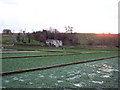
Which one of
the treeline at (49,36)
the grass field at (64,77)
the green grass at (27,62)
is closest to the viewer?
the grass field at (64,77)

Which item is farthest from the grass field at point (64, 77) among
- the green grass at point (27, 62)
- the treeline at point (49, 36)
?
the treeline at point (49, 36)

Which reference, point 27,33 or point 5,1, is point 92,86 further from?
point 27,33

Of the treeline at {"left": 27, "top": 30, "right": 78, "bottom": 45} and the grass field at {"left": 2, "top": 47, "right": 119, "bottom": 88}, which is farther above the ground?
the treeline at {"left": 27, "top": 30, "right": 78, "bottom": 45}

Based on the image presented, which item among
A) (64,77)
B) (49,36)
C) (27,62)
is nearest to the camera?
(64,77)

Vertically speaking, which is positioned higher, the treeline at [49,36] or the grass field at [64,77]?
the treeline at [49,36]

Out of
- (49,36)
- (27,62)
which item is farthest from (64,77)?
(49,36)

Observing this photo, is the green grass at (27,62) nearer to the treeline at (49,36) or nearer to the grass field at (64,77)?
the grass field at (64,77)

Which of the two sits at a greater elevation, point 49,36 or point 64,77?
point 49,36

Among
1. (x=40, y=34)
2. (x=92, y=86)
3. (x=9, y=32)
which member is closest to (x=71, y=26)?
(x=40, y=34)

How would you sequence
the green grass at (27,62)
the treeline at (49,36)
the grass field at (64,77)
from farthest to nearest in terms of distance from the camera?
the treeline at (49,36)
the green grass at (27,62)
the grass field at (64,77)

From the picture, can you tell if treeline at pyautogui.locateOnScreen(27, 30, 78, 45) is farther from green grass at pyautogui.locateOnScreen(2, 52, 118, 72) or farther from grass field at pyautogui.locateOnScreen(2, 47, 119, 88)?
grass field at pyautogui.locateOnScreen(2, 47, 119, 88)

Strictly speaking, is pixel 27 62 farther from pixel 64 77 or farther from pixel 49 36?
pixel 49 36

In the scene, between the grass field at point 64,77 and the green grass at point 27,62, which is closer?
the grass field at point 64,77

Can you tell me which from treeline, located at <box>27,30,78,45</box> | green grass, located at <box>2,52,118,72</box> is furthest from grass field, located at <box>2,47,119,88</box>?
treeline, located at <box>27,30,78,45</box>
